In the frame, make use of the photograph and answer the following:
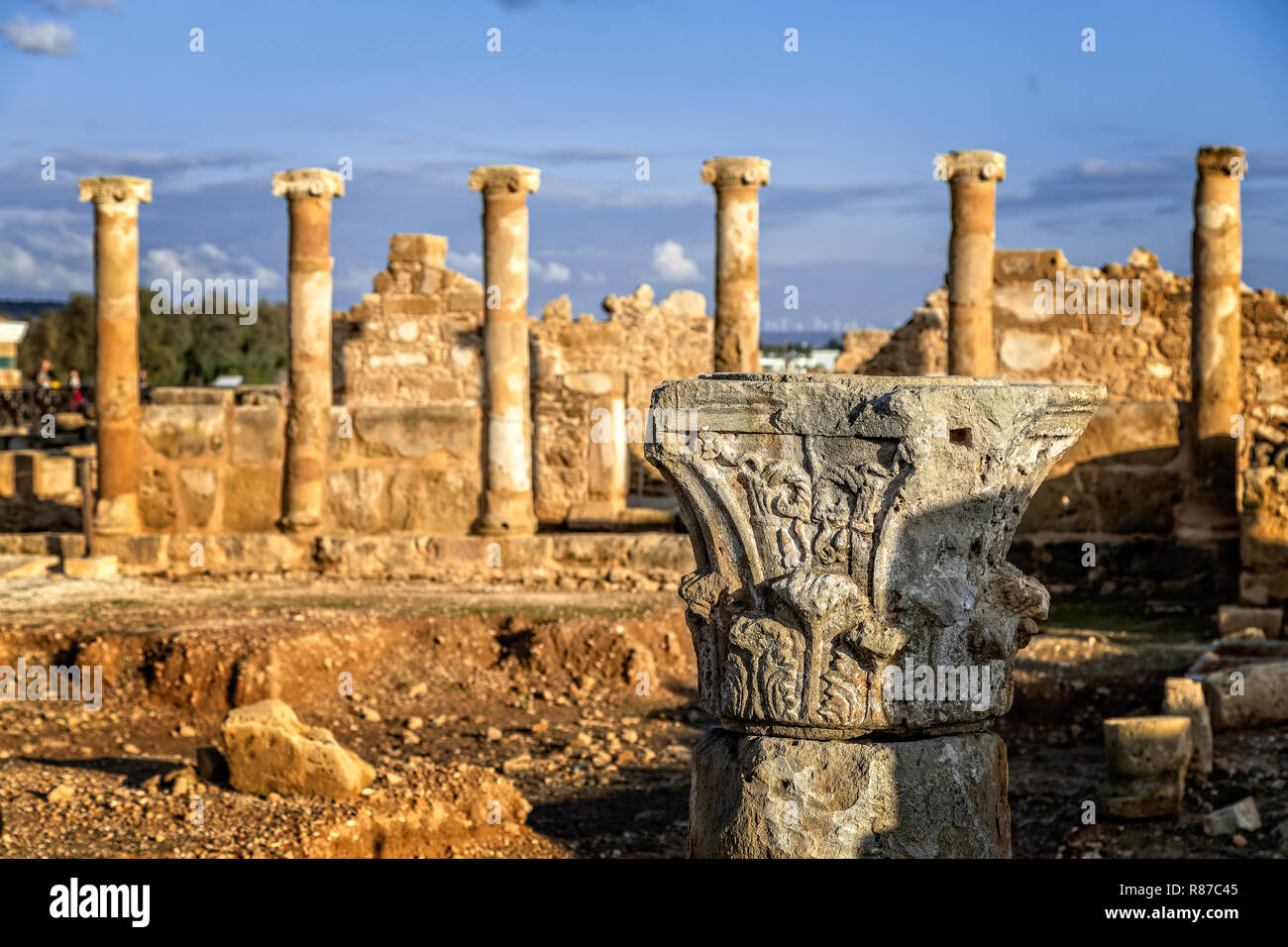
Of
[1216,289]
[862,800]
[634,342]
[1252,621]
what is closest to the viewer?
[862,800]

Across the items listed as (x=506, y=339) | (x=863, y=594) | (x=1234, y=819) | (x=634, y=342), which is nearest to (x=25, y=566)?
(x=506, y=339)

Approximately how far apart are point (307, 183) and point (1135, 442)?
681 cm

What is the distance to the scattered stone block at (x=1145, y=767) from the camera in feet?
21.2

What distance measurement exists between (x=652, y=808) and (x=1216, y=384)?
6588mm

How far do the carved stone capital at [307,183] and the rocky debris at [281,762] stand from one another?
6842mm

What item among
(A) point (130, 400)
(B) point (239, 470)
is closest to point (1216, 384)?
(B) point (239, 470)

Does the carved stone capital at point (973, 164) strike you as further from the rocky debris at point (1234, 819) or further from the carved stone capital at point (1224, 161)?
the rocky debris at point (1234, 819)

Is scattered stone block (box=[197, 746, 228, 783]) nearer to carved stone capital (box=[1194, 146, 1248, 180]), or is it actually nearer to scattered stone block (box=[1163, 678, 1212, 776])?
scattered stone block (box=[1163, 678, 1212, 776])

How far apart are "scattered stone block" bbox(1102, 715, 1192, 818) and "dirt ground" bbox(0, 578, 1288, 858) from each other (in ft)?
0.28

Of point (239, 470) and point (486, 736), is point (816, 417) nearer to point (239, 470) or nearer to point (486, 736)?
point (486, 736)

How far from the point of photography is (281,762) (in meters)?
6.46

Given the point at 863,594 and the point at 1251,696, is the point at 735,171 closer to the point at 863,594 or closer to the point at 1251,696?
the point at 1251,696

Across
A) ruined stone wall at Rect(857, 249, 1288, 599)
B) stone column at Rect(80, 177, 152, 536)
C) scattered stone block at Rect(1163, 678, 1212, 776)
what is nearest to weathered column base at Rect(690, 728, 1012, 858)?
Answer: scattered stone block at Rect(1163, 678, 1212, 776)

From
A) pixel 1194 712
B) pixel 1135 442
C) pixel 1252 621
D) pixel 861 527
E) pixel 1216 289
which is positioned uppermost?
pixel 1216 289
